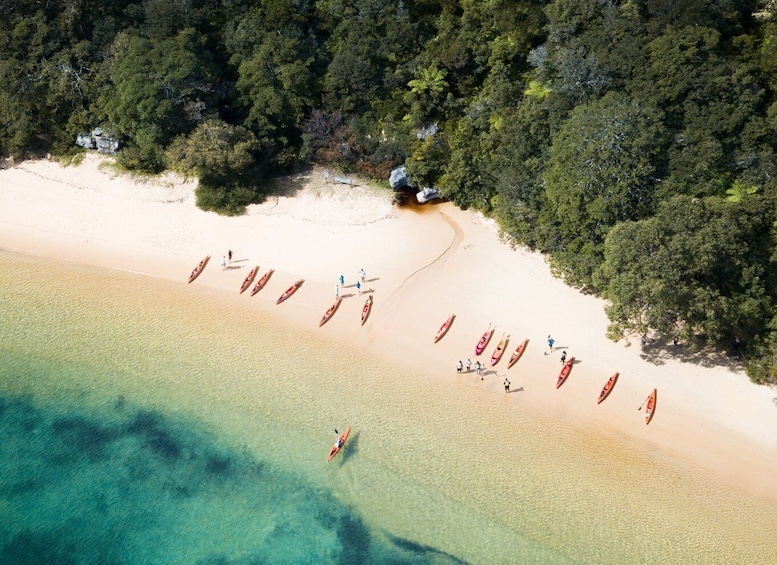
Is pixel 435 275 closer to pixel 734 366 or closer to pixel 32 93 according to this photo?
pixel 734 366

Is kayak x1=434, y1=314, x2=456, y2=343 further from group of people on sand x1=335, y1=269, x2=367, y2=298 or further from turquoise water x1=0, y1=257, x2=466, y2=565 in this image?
turquoise water x1=0, y1=257, x2=466, y2=565

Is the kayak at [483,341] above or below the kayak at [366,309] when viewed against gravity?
above

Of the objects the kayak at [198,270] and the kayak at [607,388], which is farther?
the kayak at [198,270]

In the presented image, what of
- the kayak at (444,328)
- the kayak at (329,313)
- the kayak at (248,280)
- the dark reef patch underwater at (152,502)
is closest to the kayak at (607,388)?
the kayak at (444,328)

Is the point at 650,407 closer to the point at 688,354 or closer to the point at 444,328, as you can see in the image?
the point at 688,354

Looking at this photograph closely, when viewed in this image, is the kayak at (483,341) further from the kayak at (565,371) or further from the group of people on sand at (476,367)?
the kayak at (565,371)

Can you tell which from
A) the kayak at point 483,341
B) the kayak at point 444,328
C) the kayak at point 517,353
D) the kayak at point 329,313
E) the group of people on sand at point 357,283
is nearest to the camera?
the kayak at point 517,353

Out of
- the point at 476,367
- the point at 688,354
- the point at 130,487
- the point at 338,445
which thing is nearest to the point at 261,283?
the point at 338,445
